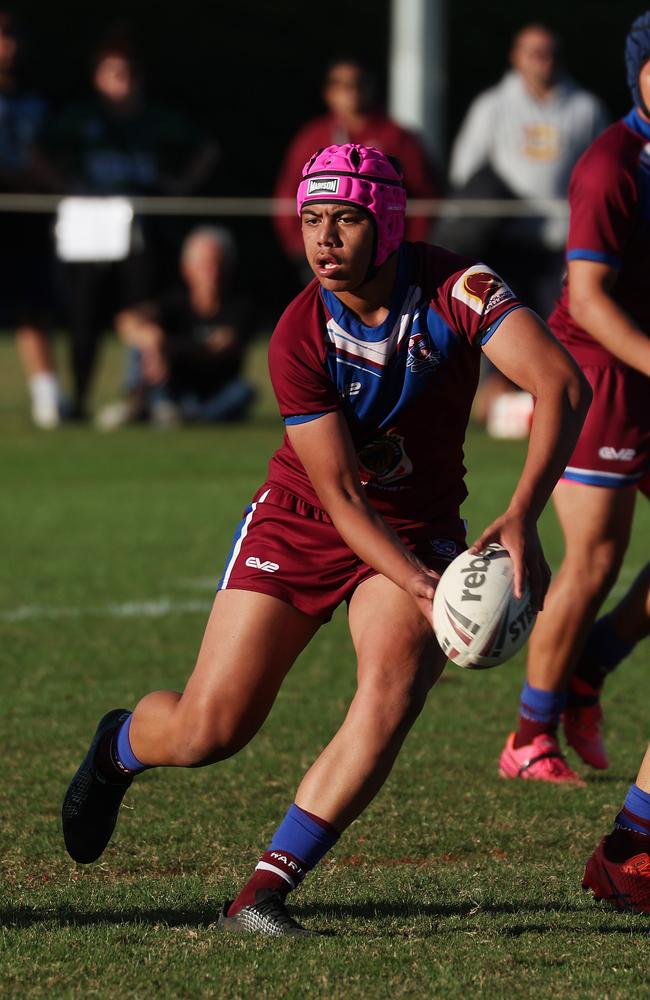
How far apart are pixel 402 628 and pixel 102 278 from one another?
1160 centimetres

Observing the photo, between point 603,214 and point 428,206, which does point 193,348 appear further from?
point 603,214

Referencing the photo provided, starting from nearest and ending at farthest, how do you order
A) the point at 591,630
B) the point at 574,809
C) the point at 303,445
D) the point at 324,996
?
the point at 324,996 < the point at 303,445 < the point at 574,809 < the point at 591,630

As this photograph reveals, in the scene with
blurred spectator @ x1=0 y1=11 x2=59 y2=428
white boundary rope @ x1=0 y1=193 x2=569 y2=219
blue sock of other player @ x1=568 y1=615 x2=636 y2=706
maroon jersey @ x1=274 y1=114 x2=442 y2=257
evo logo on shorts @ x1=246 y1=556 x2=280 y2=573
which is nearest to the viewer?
evo logo on shorts @ x1=246 y1=556 x2=280 y2=573

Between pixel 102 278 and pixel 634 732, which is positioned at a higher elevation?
pixel 634 732

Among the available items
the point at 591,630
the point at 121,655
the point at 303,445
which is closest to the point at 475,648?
the point at 303,445

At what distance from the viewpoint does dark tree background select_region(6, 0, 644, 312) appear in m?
28.8

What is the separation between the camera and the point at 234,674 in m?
4.62

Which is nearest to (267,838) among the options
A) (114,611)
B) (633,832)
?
(633,832)

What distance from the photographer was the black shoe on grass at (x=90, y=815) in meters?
4.95

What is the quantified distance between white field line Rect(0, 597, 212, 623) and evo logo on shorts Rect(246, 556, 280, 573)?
371 centimetres

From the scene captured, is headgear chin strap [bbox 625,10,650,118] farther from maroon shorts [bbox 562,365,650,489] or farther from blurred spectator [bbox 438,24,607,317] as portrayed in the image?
blurred spectator [bbox 438,24,607,317]

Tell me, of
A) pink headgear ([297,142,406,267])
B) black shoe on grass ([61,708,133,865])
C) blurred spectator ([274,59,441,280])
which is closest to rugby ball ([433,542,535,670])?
pink headgear ([297,142,406,267])

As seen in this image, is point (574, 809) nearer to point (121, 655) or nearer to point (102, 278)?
point (121, 655)

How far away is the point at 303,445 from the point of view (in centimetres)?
458
